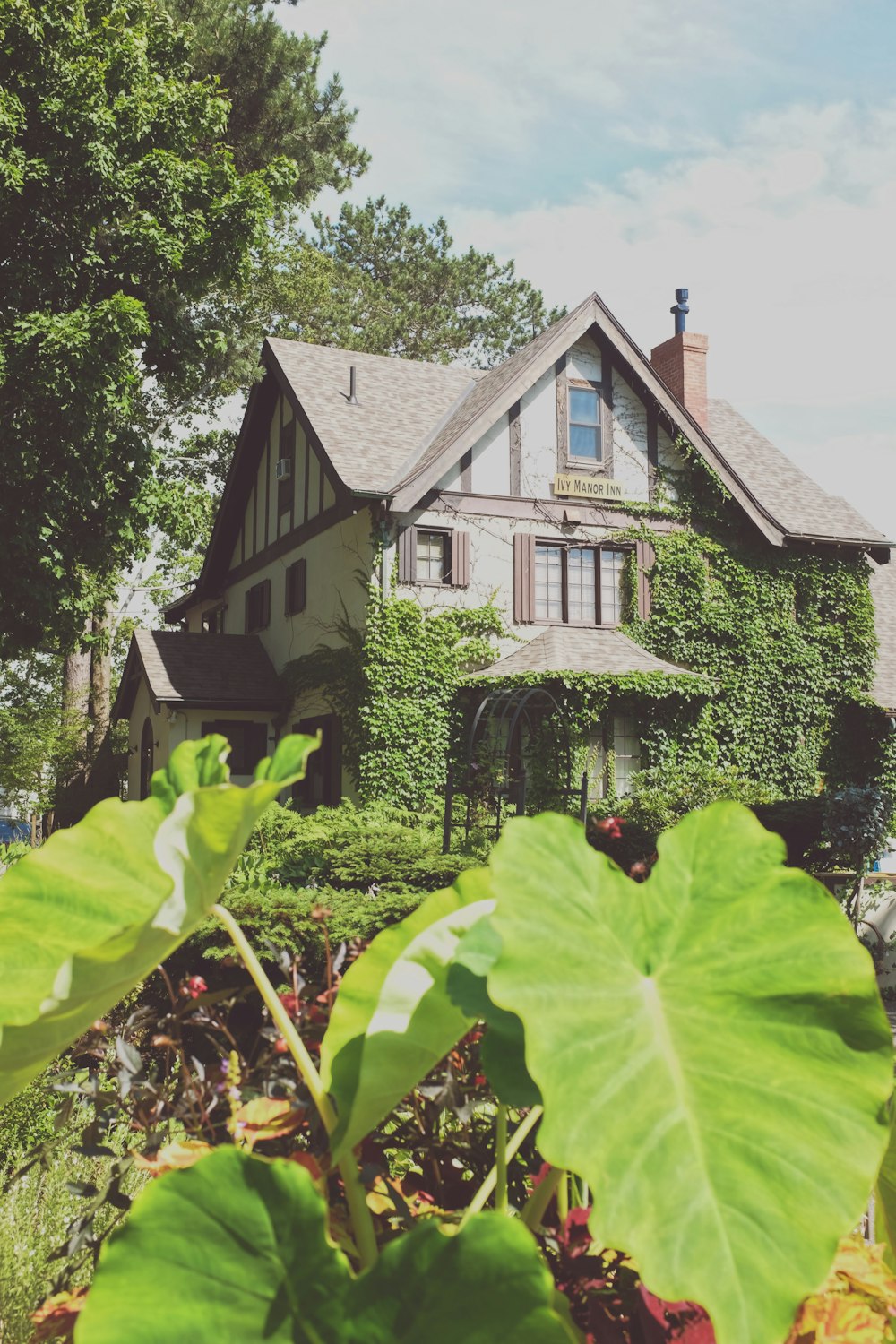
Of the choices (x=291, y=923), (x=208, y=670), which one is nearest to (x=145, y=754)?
(x=208, y=670)

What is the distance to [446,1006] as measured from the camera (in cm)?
143

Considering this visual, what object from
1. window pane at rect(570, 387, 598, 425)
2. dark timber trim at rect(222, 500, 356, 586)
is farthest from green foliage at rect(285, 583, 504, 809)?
window pane at rect(570, 387, 598, 425)

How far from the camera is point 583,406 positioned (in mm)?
19531

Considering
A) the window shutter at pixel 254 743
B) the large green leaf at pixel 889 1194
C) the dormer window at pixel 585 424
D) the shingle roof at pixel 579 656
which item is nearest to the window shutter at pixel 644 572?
the shingle roof at pixel 579 656

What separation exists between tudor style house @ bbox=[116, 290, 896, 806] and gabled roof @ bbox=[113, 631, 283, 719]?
0.05m

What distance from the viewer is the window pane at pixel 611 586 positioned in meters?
19.5

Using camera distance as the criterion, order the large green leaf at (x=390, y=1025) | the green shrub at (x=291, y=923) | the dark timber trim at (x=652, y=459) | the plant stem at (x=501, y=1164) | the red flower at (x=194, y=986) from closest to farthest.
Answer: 1. the large green leaf at (x=390, y=1025)
2. the plant stem at (x=501, y=1164)
3. the red flower at (x=194, y=986)
4. the green shrub at (x=291, y=923)
5. the dark timber trim at (x=652, y=459)

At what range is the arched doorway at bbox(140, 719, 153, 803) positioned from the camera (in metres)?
23.3

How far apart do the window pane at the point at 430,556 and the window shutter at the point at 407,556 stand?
0.13m

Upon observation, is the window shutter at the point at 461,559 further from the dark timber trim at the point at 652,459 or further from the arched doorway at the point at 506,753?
the dark timber trim at the point at 652,459

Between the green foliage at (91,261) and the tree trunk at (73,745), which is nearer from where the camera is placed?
the green foliage at (91,261)

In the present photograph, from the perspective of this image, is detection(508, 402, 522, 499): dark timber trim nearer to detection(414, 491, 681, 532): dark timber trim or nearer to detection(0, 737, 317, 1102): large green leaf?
detection(414, 491, 681, 532): dark timber trim

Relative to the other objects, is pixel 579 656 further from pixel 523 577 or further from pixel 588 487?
pixel 588 487

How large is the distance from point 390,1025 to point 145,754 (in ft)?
76.5
